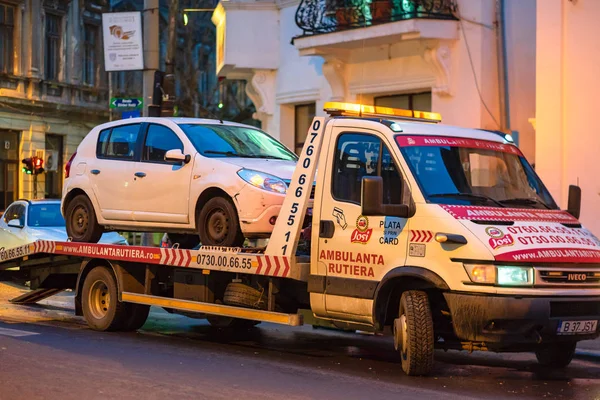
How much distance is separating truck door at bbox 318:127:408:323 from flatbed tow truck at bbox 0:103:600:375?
0.04 ft

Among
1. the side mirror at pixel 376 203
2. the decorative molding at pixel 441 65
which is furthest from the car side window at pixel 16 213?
the side mirror at pixel 376 203

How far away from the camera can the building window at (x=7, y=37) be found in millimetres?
39062

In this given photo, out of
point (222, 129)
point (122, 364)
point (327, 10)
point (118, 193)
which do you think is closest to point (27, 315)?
point (118, 193)

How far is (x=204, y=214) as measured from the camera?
37.5ft

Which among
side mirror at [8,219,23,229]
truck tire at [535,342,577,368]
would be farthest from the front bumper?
side mirror at [8,219,23,229]

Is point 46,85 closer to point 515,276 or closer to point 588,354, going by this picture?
point 588,354

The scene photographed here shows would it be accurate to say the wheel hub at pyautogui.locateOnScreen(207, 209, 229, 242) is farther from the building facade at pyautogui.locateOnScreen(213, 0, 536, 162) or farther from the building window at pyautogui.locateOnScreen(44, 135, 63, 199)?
the building window at pyautogui.locateOnScreen(44, 135, 63, 199)

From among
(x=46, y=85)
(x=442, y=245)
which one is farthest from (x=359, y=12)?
(x=46, y=85)

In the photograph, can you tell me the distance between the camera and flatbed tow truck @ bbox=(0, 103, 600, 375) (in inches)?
349

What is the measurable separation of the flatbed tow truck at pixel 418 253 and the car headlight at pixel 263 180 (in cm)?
53

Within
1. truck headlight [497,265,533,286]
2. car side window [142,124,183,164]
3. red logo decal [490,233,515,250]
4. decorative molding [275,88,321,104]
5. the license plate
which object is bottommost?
the license plate

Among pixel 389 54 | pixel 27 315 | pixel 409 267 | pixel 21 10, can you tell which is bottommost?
pixel 27 315

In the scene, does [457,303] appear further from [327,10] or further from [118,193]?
[327,10]

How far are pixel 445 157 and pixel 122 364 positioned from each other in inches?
138
